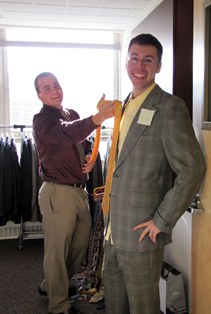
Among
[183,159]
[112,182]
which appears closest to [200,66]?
[183,159]

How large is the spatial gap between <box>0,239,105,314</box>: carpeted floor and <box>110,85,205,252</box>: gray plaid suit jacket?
1.22 meters

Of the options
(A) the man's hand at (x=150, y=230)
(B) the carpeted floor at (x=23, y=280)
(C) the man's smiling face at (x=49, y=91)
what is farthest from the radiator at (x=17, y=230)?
(A) the man's hand at (x=150, y=230)

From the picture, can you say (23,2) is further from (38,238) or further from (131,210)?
(38,238)

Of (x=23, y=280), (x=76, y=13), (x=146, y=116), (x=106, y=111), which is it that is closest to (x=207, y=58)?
(x=146, y=116)

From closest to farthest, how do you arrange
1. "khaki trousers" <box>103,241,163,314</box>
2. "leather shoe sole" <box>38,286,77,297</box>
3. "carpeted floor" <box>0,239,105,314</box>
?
1. "khaki trousers" <box>103,241,163,314</box>
2. "carpeted floor" <box>0,239,105,314</box>
3. "leather shoe sole" <box>38,286,77,297</box>

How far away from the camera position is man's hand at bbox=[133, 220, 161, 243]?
4.54 feet

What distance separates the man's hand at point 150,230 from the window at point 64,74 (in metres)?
2.81

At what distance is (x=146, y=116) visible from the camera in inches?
55.5

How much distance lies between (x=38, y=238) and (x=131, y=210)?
2685 millimetres

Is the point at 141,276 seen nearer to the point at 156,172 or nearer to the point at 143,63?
the point at 156,172

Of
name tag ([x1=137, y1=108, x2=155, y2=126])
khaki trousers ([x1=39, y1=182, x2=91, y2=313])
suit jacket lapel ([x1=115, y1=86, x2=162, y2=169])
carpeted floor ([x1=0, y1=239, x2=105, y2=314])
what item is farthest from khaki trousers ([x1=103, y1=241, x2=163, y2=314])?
carpeted floor ([x1=0, y1=239, x2=105, y2=314])

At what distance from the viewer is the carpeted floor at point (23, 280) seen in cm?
241

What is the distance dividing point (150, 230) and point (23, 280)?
1.86 metres

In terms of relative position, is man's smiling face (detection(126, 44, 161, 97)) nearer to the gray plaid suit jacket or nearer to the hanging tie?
the gray plaid suit jacket
